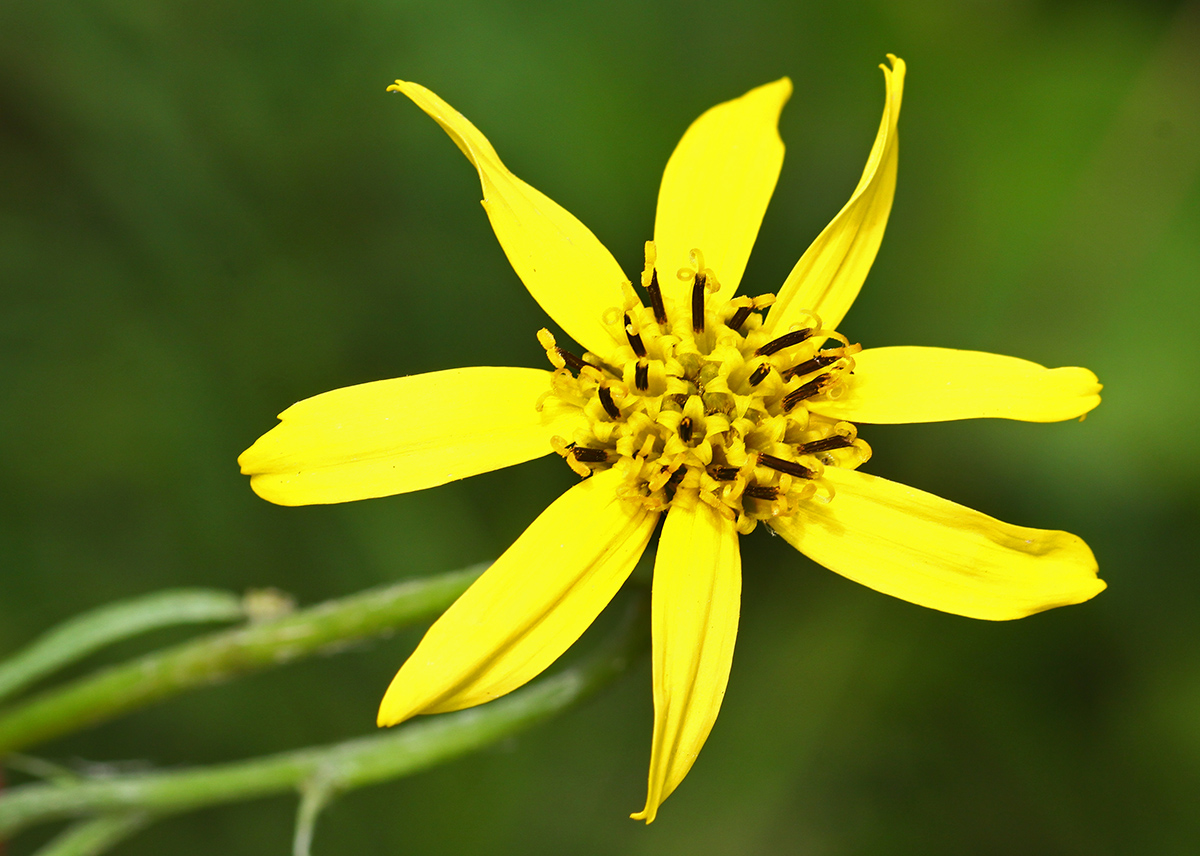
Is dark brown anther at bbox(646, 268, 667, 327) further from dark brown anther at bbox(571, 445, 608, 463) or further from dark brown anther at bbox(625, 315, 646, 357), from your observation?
dark brown anther at bbox(571, 445, 608, 463)

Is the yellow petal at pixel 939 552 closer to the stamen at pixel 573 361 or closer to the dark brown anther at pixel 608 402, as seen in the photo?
the dark brown anther at pixel 608 402

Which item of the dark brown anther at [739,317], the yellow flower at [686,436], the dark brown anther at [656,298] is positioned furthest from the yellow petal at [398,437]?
the dark brown anther at [739,317]

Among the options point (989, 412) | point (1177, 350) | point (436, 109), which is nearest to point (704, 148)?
point (436, 109)

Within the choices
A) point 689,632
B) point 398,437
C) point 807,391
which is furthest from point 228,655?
point 807,391

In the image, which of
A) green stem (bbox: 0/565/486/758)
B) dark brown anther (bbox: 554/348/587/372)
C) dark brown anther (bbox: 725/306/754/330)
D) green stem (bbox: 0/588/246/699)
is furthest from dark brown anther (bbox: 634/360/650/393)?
green stem (bbox: 0/588/246/699)

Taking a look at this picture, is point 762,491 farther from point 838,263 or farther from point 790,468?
point 838,263

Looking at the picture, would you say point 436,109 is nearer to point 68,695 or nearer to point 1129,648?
point 68,695
